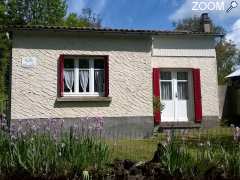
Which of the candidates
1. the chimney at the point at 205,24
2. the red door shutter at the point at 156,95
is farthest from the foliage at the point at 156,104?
the chimney at the point at 205,24

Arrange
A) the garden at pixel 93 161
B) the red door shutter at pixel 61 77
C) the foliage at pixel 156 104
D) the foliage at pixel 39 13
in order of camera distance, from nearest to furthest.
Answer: the garden at pixel 93 161 → the red door shutter at pixel 61 77 → the foliage at pixel 156 104 → the foliage at pixel 39 13

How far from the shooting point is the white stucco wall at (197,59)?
18.4 metres

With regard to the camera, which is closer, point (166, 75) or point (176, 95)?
point (176, 95)

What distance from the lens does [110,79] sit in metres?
15.0

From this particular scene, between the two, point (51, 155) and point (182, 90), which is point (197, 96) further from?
point (51, 155)

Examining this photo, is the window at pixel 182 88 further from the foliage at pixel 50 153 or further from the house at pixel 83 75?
the foliage at pixel 50 153

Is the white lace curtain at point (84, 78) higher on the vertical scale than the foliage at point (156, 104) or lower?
higher

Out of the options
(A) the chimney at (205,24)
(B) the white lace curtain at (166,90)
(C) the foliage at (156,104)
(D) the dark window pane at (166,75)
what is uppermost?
(A) the chimney at (205,24)

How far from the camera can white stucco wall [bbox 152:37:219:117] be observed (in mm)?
18359

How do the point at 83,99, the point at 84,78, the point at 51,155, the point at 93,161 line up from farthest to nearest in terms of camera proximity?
the point at 84,78
the point at 83,99
the point at 93,161
the point at 51,155

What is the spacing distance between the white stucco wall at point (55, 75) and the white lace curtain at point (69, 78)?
0.48 metres

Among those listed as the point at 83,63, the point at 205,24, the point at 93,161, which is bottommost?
the point at 93,161

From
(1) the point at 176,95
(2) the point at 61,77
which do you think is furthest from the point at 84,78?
(1) the point at 176,95

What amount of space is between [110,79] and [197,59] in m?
5.47
